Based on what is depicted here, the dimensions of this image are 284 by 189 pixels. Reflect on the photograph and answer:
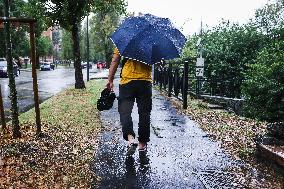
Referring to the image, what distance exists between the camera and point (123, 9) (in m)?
18.8

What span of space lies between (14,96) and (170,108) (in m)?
4.96

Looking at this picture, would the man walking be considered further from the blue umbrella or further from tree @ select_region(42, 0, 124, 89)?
tree @ select_region(42, 0, 124, 89)

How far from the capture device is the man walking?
508cm

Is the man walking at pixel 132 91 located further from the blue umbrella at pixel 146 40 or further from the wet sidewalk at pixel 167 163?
the wet sidewalk at pixel 167 163

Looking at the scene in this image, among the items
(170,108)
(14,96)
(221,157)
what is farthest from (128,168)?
(170,108)

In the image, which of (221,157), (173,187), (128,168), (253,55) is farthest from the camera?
(253,55)

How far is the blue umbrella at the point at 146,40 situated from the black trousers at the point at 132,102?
1.38 feet

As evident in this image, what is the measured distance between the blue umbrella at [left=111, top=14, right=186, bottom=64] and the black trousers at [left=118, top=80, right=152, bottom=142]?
42 cm

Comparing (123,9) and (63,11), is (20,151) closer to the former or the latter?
(63,11)

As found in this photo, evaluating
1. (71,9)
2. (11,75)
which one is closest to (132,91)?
(11,75)

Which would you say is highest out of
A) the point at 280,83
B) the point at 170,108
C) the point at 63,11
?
the point at 63,11

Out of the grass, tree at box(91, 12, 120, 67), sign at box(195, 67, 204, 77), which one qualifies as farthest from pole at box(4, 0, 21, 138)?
tree at box(91, 12, 120, 67)

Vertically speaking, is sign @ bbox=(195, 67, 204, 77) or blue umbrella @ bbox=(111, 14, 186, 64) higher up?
blue umbrella @ bbox=(111, 14, 186, 64)

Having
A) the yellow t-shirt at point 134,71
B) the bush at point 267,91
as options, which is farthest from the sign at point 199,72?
the yellow t-shirt at point 134,71
